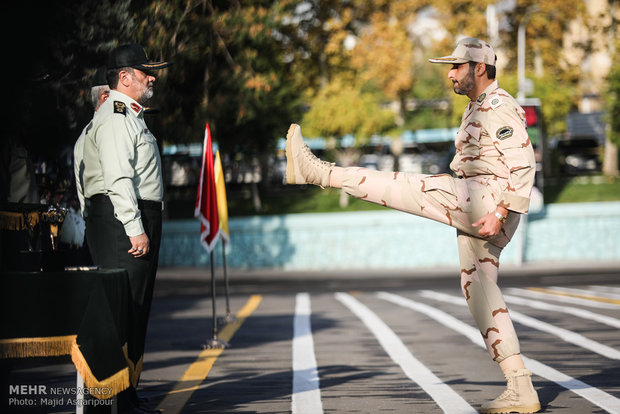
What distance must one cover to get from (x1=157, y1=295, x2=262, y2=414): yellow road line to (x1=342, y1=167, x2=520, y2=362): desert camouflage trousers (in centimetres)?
185

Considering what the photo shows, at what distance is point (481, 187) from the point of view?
5844 mm

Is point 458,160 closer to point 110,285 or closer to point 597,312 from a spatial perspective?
point 110,285

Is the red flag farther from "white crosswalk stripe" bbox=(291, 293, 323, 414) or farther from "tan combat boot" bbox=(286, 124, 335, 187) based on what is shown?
"tan combat boot" bbox=(286, 124, 335, 187)

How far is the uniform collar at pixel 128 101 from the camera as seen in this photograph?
5922mm

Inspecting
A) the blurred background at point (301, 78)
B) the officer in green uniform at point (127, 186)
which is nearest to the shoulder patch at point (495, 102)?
the officer in green uniform at point (127, 186)

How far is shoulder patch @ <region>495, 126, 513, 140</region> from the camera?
579 cm

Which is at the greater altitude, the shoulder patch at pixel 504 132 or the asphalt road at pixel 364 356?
the shoulder patch at pixel 504 132

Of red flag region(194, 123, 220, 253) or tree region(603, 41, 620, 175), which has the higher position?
tree region(603, 41, 620, 175)

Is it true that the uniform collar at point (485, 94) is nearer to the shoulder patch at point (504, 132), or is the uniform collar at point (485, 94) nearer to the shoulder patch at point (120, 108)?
the shoulder patch at point (504, 132)

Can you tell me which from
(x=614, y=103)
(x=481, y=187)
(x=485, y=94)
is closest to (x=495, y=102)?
(x=485, y=94)

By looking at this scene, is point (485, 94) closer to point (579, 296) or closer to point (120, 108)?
point (120, 108)

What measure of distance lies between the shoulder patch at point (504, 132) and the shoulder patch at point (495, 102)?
15cm

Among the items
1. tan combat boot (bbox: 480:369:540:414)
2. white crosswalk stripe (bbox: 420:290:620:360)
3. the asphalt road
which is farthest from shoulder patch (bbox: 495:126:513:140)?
white crosswalk stripe (bbox: 420:290:620:360)

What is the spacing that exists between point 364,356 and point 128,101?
12.7 ft
